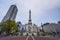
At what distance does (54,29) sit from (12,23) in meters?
83.7

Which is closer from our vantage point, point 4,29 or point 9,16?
point 4,29

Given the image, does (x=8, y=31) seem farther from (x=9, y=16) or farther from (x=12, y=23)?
(x=9, y=16)

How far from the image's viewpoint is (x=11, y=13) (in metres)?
200

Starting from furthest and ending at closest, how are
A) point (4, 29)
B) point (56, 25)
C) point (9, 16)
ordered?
point (9, 16) → point (56, 25) → point (4, 29)

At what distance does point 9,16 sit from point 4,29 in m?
102

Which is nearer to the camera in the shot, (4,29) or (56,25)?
(4,29)

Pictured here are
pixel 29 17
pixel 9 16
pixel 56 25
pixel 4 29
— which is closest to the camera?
pixel 4 29

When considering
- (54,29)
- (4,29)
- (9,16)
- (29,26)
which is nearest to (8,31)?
(4,29)

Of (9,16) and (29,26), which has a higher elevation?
(9,16)

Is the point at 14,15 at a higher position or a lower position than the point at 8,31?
higher

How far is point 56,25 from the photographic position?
169000 mm

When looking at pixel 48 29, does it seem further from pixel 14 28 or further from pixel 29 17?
pixel 14 28

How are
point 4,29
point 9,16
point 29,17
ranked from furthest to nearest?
point 9,16 < point 29,17 < point 4,29

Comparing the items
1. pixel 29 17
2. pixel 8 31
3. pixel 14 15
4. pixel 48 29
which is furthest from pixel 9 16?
A: pixel 8 31
